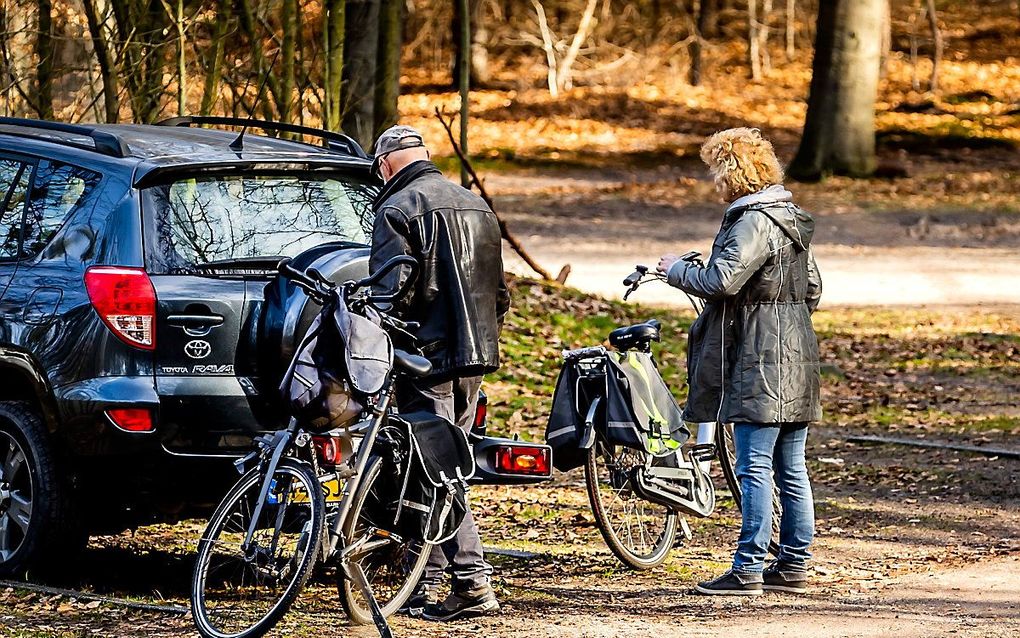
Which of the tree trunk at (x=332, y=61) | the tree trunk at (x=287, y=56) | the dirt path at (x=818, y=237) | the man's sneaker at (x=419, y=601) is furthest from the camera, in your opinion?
the dirt path at (x=818, y=237)

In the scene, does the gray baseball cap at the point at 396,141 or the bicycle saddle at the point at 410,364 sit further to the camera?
the gray baseball cap at the point at 396,141

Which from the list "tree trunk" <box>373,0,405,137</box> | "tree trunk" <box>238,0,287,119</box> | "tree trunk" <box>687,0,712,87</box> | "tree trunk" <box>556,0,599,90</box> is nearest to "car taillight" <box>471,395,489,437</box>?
"tree trunk" <box>238,0,287,119</box>

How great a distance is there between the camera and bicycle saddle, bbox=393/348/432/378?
18.3 ft

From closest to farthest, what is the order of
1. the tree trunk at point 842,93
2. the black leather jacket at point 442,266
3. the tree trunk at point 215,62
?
the black leather jacket at point 442,266 → the tree trunk at point 215,62 → the tree trunk at point 842,93

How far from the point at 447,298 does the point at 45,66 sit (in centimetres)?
Answer: 716

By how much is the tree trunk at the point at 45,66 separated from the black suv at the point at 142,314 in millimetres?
5541

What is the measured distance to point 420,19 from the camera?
157ft

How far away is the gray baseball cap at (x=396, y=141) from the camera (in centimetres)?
609

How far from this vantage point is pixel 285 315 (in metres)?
5.90

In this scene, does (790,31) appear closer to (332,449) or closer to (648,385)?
(648,385)

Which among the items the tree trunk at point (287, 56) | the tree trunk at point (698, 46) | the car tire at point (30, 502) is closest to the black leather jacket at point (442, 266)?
the car tire at point (30, 502)

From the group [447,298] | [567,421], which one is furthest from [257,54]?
[447,298]

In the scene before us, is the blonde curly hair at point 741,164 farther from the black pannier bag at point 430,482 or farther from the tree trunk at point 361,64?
the tree trunk at point 361,64

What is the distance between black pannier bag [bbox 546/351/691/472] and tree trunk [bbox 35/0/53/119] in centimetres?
661
